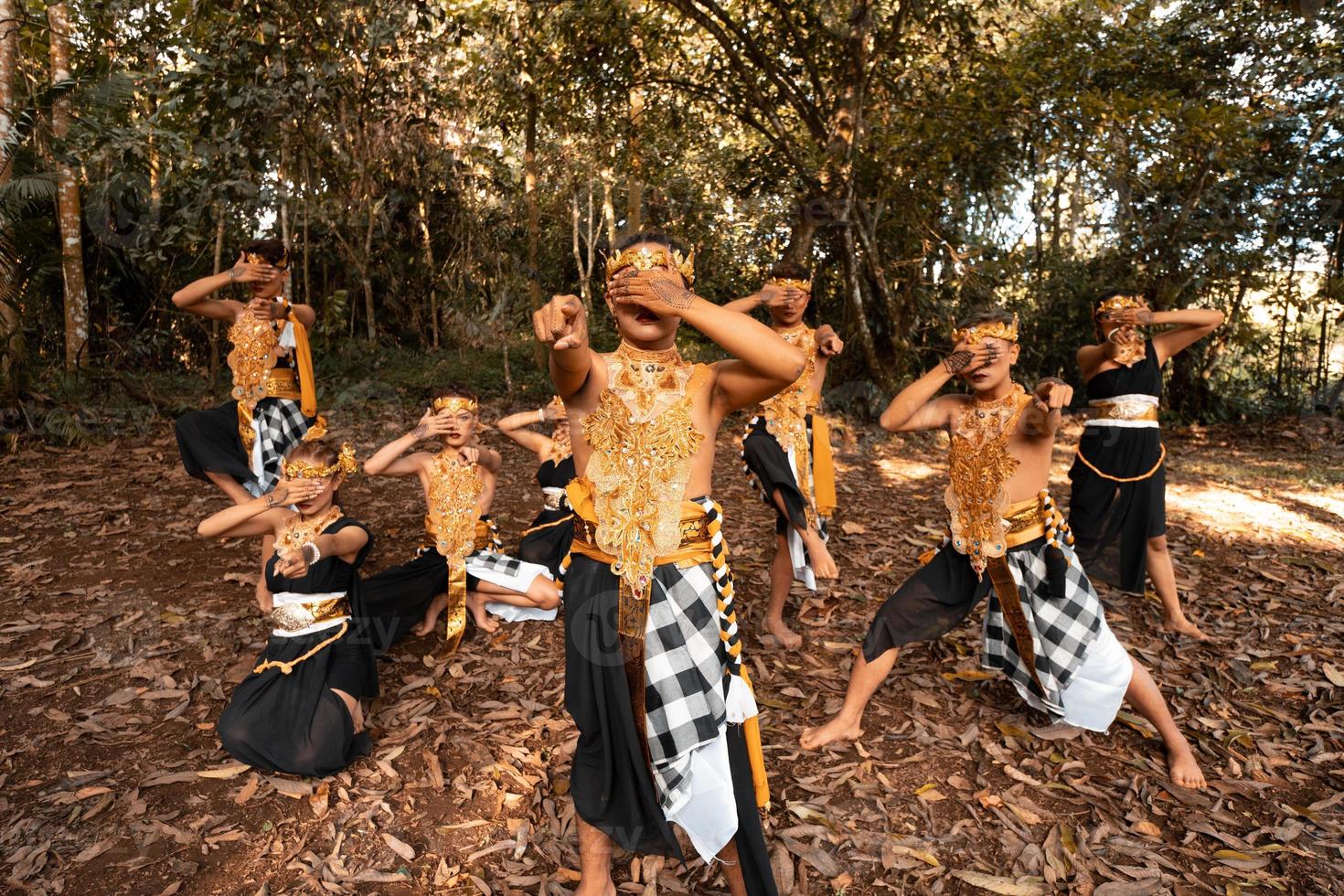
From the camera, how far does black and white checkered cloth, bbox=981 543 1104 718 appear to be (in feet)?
10.9

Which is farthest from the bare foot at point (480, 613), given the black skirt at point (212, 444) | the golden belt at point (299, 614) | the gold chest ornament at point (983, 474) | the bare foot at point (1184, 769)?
the bare foot at point (1184, 769)

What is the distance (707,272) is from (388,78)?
7.90m

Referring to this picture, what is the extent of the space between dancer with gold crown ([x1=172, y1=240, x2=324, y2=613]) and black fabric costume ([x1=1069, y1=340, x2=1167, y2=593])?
5.12 metres

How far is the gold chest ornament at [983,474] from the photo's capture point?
335 cm

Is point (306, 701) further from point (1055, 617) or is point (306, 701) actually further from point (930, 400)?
point (1055, 617)

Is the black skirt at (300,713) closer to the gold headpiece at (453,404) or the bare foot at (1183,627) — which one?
the gold headpiece at (453,404)

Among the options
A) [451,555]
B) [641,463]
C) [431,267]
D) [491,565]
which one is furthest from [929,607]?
[431,267]

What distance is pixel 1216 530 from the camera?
6801 millimetres

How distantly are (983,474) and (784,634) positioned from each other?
185 centimetres

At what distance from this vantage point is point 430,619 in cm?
480

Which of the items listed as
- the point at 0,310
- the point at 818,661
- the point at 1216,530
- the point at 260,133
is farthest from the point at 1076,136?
the point at 0,310

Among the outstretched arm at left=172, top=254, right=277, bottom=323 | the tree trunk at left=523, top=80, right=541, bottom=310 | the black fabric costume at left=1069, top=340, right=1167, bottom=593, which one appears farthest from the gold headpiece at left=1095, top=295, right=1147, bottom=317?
the tree trunk at left=523, top=80, right=541, bottom=310

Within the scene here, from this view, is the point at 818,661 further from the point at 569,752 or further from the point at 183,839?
the point at 183,839

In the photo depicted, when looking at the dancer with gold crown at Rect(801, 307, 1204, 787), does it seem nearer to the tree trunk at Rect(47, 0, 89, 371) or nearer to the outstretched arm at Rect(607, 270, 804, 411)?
the outstretched arm at Rect(607, 270, 804, 411)
